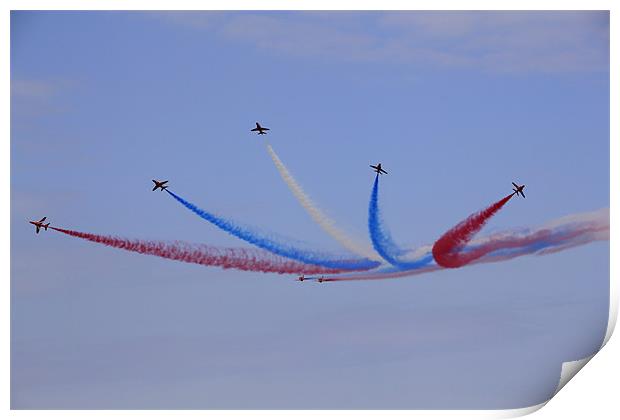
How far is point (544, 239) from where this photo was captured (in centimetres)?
489

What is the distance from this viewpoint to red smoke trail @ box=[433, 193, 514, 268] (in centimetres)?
489

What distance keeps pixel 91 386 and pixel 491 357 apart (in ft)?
7.20

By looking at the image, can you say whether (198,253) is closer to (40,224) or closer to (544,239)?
(40,224)

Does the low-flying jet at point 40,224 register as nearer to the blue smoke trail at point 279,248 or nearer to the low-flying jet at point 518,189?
the blue smoke trail at point 279,248

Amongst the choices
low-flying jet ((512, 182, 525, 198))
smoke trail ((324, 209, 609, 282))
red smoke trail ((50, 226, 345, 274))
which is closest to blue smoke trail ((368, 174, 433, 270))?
smoke trail ((324, 209, 609, 282))

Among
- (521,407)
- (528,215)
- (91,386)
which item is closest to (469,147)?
(528,215)

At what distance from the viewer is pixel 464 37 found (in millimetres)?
4875

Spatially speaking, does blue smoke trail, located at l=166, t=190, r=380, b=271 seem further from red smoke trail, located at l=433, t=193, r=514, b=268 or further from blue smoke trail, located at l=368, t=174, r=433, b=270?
red smoke trail, located at l=433, t=193, r=514, b=268

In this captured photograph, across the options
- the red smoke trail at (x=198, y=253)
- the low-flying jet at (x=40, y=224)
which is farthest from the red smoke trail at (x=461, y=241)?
the low-flying jet at (x=40, y=224)

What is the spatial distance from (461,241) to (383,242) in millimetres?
428

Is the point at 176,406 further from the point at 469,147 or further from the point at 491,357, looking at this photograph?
the point at 469,147

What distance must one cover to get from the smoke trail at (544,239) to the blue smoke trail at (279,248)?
60 mm

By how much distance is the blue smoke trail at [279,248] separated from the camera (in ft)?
Answer: 16.0

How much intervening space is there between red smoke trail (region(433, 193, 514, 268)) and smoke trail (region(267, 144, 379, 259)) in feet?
1.19
